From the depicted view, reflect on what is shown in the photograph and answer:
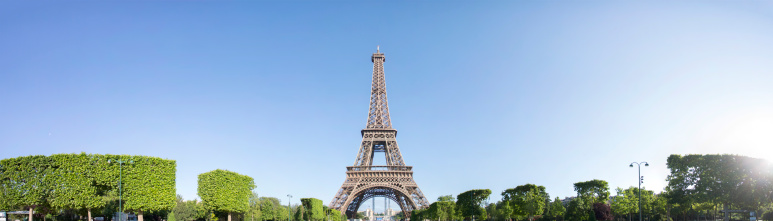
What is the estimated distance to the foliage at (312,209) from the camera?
76.5 metres

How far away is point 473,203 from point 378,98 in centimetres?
2745

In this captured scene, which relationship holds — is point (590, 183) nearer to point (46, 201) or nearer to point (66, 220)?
point (46, 201)

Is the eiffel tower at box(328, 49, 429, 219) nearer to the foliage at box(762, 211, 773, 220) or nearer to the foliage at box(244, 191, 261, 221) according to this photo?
the foliage at box(244, 191, 261, 221)

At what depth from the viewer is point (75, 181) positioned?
146 ft

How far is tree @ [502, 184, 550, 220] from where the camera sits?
67.1 meters

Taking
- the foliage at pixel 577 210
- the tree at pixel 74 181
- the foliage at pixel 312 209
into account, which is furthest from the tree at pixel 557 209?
the tree at pixel 74 181

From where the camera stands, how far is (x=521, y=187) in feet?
233

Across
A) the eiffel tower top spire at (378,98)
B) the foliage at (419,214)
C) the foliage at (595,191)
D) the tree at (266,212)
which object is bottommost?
the foliage at (419,214)

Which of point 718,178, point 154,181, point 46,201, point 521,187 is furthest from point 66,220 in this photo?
point 718,178

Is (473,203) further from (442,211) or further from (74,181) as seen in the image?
(74,181)

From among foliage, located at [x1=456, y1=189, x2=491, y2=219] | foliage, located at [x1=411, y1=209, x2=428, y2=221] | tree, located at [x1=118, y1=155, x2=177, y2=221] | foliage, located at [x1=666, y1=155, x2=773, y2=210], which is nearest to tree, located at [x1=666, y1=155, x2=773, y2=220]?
foliage, located at [x1=666, y1=155, x2=773, y2=210]

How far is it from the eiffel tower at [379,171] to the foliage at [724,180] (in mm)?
40524

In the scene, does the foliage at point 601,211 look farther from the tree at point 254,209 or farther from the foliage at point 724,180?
the tree at point 254,209

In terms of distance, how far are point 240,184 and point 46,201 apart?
18.7 m
